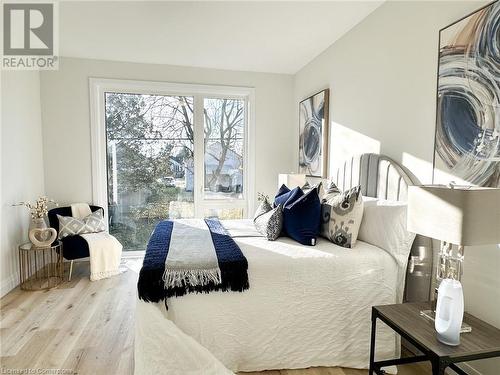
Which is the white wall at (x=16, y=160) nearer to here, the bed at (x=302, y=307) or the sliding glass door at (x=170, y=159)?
the sliding glass door at (x=170, y=159)

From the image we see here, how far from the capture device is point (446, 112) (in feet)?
6.12

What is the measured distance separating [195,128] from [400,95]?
2.77 meters

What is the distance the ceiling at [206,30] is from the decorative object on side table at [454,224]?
1941 millimetres

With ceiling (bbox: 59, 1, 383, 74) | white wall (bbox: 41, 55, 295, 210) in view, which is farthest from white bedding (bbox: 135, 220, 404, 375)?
white wall (bbox: 41, 55, 295, 210)

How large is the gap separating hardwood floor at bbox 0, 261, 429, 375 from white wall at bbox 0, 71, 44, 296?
1.36 feet

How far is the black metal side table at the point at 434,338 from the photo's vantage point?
125 cm

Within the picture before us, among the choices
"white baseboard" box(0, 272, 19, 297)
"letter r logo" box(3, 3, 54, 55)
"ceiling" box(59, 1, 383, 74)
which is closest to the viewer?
"ceiling" box(59, 1, 383, 74)

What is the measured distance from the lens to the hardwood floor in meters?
1.94

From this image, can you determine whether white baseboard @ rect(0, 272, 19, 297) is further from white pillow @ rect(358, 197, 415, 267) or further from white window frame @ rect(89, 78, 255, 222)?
white pillow @ rect(358, 197, 415, 267)

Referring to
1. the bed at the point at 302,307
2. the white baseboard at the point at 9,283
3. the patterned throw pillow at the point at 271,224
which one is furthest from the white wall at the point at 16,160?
the patterned throw pillow at the point at 271,224

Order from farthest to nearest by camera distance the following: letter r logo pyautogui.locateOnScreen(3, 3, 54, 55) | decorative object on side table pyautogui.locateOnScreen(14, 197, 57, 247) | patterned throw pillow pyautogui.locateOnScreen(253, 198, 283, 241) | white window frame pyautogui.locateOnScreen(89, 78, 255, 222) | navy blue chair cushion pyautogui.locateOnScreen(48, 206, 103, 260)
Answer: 1. white window frame pyautogui.locateOnScreen(89, 78, 255, 222)
2. navy blue chair cushion pyautogui.locateOnScreen(48, 206, 103, 260)
3. decorative object on side table pyautogui.locateOnScreen(14, 197, 57, 247)
4. letter r logo pyautogui.locateOnScreen(3, 3, 54, 55)
5. patterned throw pillow pyautogui.locateOnScreen(253, 198, 283, 241)

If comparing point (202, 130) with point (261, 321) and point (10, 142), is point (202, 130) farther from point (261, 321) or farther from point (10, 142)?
point (261, 321)

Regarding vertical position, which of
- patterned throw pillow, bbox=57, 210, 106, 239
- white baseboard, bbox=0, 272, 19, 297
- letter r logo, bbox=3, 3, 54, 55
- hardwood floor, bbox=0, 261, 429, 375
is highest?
letter r logo, bbox=3, 3, 54, 55

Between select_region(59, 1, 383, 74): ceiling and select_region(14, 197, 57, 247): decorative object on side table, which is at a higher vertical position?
select_region(59, 1, 383, 74): ceiling
